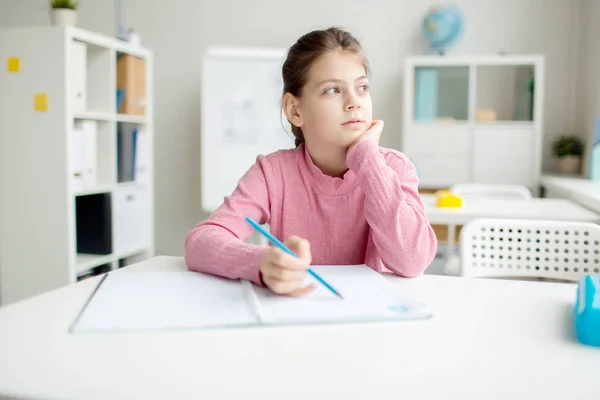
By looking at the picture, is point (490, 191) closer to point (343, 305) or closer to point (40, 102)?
point (40, 102)

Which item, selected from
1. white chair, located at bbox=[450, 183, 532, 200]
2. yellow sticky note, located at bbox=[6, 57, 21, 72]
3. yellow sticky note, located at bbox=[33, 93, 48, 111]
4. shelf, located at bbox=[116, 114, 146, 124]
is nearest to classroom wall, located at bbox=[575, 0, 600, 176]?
white chair, located at bbox=[450, 183, 532, 200]

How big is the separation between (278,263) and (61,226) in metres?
2.31

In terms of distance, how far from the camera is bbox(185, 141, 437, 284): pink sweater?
3.46 feet

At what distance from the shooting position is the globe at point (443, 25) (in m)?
3.91

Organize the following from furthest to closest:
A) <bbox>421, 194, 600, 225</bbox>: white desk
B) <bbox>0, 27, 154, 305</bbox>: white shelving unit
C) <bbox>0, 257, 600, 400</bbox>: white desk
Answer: <bbox>0, 27, 154, 305</bbox>: white shelving unit
<bbox>421, 194, 600, 225</bbox>: white desk
<bbox>0, 257, 600, 400</bbox>: white desk

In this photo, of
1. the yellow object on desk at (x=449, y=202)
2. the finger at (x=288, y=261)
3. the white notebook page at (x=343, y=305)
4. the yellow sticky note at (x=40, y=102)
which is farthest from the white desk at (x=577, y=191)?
the yellow sticky note at (x=40, y=102)

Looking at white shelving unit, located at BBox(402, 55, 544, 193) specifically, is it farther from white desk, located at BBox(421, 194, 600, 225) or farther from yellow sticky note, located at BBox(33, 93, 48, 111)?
yellow sticky note, located at BBox(33, 93, 48, 111)

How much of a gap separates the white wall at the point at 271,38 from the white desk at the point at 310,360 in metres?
3.69

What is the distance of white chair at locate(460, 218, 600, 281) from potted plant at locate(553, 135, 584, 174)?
2708 mm

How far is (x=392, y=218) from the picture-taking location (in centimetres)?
106

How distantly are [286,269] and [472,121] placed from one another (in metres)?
3.35

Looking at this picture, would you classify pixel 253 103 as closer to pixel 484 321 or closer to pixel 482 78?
pixel 482 78

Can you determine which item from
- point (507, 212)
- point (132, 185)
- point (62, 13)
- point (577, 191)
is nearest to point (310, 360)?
point (507, 212)

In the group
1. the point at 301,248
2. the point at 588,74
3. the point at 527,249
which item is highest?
the point at 588,74
